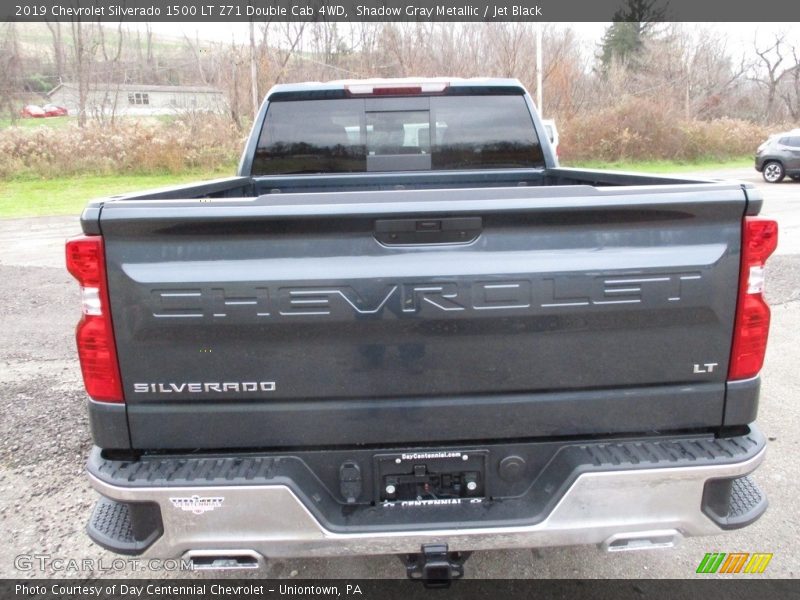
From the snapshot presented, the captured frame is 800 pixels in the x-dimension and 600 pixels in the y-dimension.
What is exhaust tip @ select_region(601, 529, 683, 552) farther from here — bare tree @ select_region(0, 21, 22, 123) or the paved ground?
bare tree @ select_region(0, 21, 22, 123)

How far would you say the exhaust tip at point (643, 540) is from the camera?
80.8 inches

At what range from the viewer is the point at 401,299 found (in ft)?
6.35

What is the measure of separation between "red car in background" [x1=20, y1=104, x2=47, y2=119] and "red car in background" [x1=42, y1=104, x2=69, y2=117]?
1.42 ft

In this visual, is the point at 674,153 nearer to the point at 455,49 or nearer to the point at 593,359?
the point at 455,49

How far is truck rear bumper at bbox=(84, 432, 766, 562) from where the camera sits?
6.44 feet

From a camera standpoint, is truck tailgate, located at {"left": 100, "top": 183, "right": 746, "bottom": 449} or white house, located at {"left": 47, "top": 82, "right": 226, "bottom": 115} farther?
white house, located at {"left": 47, "top": 82, "right": 226, "bottom": 115}

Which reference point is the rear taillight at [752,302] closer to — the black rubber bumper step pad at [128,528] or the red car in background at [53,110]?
the black rubber bumper step pad at [128,528]

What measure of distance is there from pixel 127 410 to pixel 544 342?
1.41m

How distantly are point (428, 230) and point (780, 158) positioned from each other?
2223 centimetres

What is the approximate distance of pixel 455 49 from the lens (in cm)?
3212

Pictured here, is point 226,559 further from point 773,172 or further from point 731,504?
point 773,172

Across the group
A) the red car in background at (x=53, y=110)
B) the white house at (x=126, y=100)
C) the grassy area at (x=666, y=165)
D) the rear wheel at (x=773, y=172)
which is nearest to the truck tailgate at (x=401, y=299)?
the rear wheel at (x=773, y=172)

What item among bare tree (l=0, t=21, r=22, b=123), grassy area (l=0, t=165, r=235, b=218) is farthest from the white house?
bare tree (l=0, t=21, r=22, b=123)

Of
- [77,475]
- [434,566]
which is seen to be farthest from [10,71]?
[434,566]
